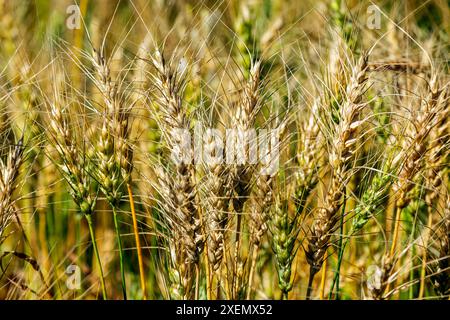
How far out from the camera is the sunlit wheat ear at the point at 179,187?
113 centimetres

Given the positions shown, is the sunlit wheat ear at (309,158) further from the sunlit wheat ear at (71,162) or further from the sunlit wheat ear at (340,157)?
the sunlit wheat ear at (71,162)

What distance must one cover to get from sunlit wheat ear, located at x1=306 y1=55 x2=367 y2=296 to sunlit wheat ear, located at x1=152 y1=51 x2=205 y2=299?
23 centimetres

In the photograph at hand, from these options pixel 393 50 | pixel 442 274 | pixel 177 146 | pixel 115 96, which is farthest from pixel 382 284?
pixel 393 50

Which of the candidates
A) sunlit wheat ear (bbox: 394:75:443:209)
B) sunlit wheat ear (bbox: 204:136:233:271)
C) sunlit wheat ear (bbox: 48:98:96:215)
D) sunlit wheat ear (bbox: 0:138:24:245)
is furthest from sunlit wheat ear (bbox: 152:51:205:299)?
sunlit wheat ear (bbox: 394:75:443:209)

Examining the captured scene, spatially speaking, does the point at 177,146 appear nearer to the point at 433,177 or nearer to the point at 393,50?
the point at 433,177

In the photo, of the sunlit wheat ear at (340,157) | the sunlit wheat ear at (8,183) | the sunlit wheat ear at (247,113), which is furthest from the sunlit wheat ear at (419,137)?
the sunlit wheat ear at (8,183)

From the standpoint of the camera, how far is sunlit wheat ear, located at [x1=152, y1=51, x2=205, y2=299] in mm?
1131

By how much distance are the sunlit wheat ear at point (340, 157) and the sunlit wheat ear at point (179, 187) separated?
23cm

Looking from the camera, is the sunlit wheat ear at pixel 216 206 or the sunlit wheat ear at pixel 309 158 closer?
the sunlit wheat ear at pixel 216 206

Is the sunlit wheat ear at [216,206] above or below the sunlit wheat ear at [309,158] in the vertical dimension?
below

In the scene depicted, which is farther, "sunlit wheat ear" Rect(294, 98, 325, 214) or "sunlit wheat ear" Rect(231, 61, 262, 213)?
"sunlit wheat ear" Rect(294, 98, 325, 214)

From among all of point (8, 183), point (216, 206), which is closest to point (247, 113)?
point (216, 206)

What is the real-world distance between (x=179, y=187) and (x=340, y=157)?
1.01ft

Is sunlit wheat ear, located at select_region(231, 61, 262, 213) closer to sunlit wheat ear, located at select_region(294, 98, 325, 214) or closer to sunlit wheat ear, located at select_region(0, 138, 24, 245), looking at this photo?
sunlit wheat ear, located at select_region(294, 98, 325, 214)
